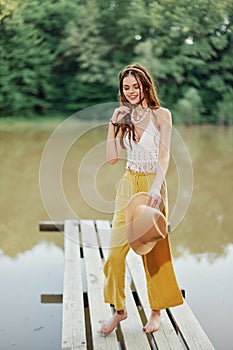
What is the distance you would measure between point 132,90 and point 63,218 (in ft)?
7.74

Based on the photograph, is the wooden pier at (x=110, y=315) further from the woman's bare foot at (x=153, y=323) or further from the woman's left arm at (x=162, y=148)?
the woman's left arm at (x=162, y=148)

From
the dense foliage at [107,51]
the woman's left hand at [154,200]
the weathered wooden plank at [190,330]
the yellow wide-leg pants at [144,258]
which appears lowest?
the weathered wooden plank at [190,330]

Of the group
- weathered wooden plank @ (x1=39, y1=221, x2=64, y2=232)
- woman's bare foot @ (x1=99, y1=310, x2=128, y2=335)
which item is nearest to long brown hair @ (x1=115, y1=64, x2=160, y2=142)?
woman's bare foot @ (x1=99, y1=310, x2=128, y2=335)

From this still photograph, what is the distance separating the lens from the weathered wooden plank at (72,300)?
2.21 meters

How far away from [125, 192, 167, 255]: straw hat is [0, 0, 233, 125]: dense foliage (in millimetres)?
10336

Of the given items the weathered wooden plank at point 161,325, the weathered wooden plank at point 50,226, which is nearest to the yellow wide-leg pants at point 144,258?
the weathered wooden plank at point 161,325

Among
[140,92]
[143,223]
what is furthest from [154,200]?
[140,92]

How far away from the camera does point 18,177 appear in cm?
585

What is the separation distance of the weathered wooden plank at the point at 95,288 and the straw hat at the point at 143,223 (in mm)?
372

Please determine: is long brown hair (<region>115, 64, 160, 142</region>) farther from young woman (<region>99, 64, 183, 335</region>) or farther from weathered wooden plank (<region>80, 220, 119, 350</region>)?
weathered wooden plank (<region>80, 220, 119, 350</region>)

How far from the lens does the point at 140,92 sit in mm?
2152

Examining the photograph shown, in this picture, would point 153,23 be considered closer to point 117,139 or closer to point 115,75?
point 115,75

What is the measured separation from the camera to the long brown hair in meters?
2.14

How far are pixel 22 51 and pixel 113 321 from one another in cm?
1114
